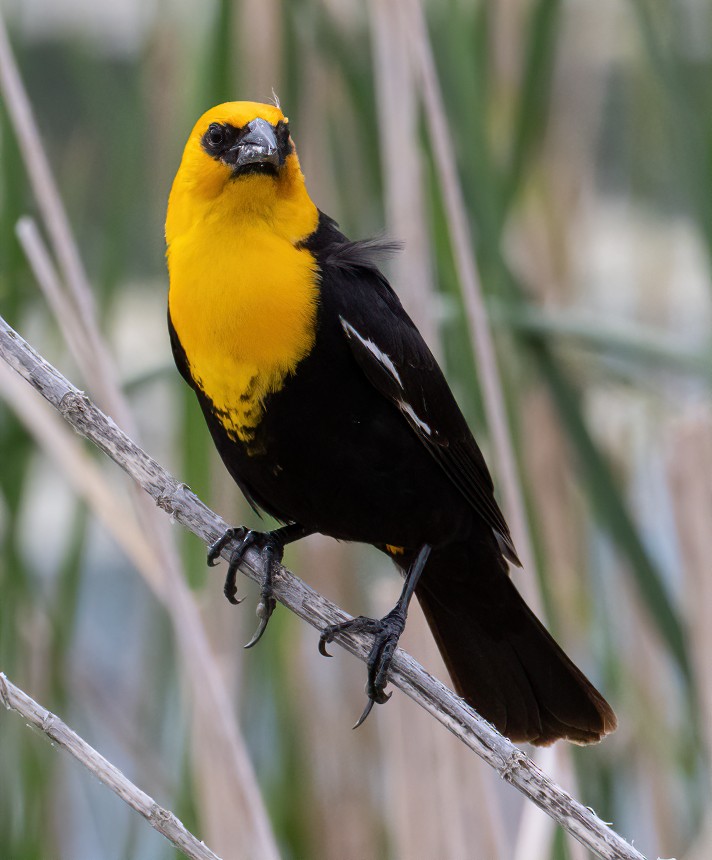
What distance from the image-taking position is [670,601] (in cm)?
186

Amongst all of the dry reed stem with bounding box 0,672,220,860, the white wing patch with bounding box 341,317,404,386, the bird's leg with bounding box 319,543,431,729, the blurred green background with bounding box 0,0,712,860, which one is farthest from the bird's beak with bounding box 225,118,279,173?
the dry reed stem with bounding box 0,672,220,860

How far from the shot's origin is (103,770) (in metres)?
1.26

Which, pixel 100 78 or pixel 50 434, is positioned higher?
pixel 100 78

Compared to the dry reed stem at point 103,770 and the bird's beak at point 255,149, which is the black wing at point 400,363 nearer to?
the bird's beak at point 255,149

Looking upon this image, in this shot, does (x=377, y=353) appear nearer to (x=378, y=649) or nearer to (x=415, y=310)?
(x=415, y=310)

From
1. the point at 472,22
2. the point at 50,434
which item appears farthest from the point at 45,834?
the point at 472,22

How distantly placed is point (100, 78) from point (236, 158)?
57cm

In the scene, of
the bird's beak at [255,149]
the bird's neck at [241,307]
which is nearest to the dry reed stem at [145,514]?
the bird's neck at [241,307]

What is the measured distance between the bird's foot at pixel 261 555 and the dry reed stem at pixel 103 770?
1.13 ft

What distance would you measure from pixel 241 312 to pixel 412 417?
0.95 ft

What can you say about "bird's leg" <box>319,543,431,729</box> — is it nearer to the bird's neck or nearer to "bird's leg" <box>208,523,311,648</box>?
"bird's leg" <box>208,523,311,648</box>

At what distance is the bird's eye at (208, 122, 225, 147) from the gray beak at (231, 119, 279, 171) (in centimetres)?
3

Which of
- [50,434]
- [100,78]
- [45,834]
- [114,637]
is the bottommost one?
[114,637]

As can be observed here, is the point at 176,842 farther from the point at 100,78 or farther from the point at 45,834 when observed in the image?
the point at 100,78
